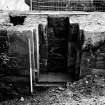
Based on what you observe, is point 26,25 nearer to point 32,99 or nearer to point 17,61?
point 17,61

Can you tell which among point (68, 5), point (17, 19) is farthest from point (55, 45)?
point (68, 5)

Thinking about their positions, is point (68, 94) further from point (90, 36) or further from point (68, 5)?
point (68, 5)

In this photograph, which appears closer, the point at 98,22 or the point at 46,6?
the point at 98,22

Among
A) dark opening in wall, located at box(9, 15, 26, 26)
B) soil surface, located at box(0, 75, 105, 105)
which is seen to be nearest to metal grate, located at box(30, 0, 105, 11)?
dark opening in wall, located at box(9, 15, 26, 26)

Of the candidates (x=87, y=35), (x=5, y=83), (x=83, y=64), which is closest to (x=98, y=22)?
(x=87, y=35)

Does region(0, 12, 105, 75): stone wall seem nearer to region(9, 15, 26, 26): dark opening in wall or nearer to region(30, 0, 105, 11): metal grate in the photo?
region(9, 15, 26, 26): dark opening in wall

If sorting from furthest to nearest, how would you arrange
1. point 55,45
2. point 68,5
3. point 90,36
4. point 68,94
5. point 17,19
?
1. point 68,5
2. point 55,45
3. point 17,19
4. point 68,94
5. point 90,36

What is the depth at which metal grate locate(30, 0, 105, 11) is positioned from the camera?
702cm

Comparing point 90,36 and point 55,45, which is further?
point 55,45

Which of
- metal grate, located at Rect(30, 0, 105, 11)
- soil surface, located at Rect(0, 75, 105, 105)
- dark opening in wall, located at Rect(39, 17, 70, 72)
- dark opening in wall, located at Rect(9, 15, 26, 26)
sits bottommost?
soil surface, located at Rect(0, 75, 105, 105)

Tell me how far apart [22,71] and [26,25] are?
2.98 ft

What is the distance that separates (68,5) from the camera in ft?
24.1

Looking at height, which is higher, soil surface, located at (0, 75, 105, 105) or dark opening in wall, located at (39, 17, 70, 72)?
dark opening in wall, located at (39, 17, 70, 72)

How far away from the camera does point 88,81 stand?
531 cm
